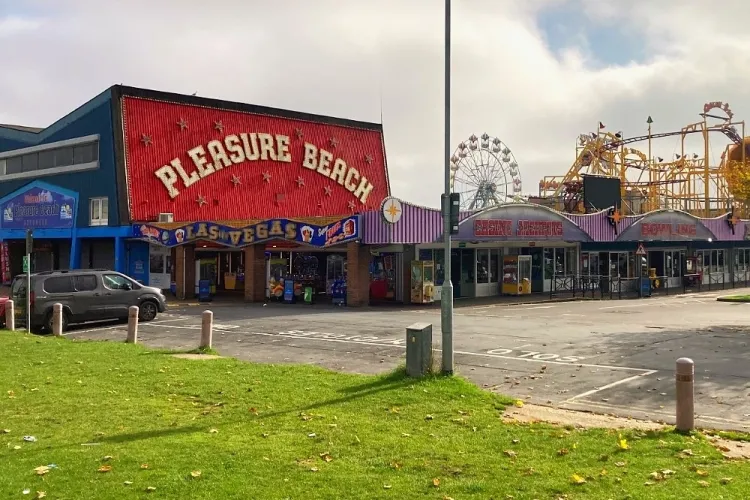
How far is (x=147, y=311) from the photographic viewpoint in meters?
23.2

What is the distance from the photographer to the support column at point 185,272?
3431 cm

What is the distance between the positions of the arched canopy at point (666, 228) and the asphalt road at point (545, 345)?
11636 millimetres

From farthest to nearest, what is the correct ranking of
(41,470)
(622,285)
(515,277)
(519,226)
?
1. (622,285)
2. (515,277)
3. (519,226)
4. (41,470)

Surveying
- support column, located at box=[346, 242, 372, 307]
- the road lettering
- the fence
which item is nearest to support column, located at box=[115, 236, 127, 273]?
support column, located at box=[346, 242, 372, 307]

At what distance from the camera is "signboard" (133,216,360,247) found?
28.6m

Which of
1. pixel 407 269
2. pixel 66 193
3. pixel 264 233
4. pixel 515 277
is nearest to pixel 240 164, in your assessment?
pixel 66 193

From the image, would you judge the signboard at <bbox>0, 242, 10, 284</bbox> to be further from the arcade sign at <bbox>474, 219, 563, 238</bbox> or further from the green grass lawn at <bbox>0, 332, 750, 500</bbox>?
the green grass lawn at <bbox>0, 332, 750, 500</bbox>

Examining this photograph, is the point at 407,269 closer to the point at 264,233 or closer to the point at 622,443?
the point at 264,233

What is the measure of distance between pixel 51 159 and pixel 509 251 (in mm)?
27610


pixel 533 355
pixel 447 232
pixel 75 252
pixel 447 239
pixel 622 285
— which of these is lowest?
pixel 533 355

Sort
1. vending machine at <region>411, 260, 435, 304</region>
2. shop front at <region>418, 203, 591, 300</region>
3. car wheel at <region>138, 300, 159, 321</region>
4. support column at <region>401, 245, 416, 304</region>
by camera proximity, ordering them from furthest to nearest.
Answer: shop front at <region>418, 203, 591, 300</region>
support column at <region>401, 245, 416, 304</region>
vending machine at <region>411, 260, 435, 304</region>
car wheel at <region>138, 300, 159, 321</region>

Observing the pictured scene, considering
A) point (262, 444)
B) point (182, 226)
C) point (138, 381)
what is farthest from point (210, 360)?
point (182, 226)

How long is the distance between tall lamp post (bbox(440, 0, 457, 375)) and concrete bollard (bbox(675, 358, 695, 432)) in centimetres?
411

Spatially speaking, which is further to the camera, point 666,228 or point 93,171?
point 666,228
